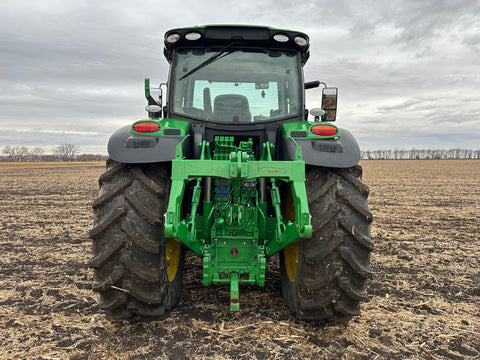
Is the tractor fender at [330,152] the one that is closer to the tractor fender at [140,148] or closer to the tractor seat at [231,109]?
the tractor seat at [231,109]

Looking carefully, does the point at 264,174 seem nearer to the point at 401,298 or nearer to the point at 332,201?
the point at 332,201

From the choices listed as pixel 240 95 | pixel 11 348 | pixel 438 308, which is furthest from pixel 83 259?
pixel 438 308

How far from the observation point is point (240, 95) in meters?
3.70

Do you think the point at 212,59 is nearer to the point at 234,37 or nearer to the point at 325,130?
the point at 234,37

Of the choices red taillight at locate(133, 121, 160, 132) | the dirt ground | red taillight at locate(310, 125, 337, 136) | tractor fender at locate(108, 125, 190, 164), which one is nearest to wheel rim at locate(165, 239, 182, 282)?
the dirt ground

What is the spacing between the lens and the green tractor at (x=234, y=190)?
2725 millimetres

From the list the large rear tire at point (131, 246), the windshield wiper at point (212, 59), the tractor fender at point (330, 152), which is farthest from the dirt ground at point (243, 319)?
the windshield wiper at point (212, 59)

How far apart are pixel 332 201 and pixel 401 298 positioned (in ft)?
5.82

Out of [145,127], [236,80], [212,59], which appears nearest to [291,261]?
[145,127]

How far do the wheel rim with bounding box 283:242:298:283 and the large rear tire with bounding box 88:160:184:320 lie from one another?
1148mm

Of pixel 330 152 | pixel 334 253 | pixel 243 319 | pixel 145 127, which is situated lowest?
pixel 243 319

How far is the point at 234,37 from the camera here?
3508mm

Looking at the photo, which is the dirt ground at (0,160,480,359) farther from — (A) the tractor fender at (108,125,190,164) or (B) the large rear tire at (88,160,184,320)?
(A) the tractor fender at (108,125,190,164)

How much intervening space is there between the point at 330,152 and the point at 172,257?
1.71 m
